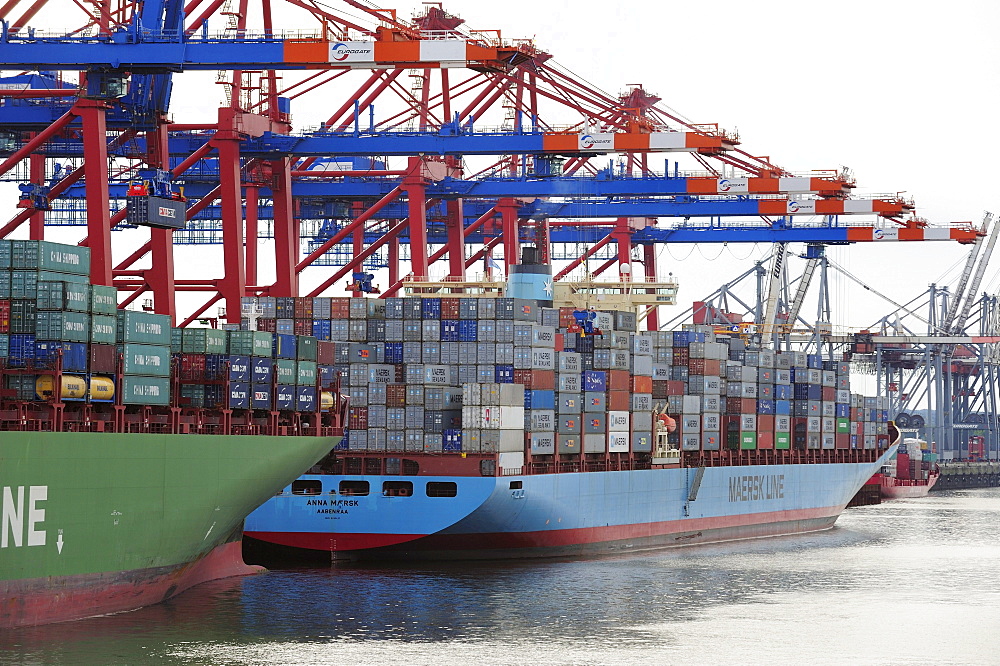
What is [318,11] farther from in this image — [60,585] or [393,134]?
[60,585]

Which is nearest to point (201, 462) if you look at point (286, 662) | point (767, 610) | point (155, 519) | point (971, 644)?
point (155, 519)

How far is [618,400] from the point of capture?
48.6 meters

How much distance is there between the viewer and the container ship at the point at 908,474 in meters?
92.5

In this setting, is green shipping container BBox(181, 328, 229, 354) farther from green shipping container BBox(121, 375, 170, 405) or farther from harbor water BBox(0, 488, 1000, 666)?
harbor water BBox(0, 488, 1000, 666)

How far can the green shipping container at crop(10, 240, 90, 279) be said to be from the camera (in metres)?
31.0

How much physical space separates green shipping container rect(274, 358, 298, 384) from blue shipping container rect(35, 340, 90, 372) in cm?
663

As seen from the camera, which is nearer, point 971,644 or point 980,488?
point 971,644

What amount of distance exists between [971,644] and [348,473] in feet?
58.0

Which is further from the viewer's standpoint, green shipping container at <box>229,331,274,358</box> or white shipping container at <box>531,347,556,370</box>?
white shipping container at <box>531,347,556,370</box>

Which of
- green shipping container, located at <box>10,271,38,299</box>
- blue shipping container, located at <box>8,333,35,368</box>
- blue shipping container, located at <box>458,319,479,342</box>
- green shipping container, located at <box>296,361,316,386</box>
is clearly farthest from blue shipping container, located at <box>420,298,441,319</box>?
blue shipping container, located at <box>8,333,35,368</box>

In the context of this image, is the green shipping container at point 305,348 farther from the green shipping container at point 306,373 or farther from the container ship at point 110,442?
the container ship at point 110,442

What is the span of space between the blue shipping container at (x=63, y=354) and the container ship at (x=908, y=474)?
221ft

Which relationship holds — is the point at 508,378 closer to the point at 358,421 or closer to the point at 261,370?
the point at 358,421

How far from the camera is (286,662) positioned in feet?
93.1
